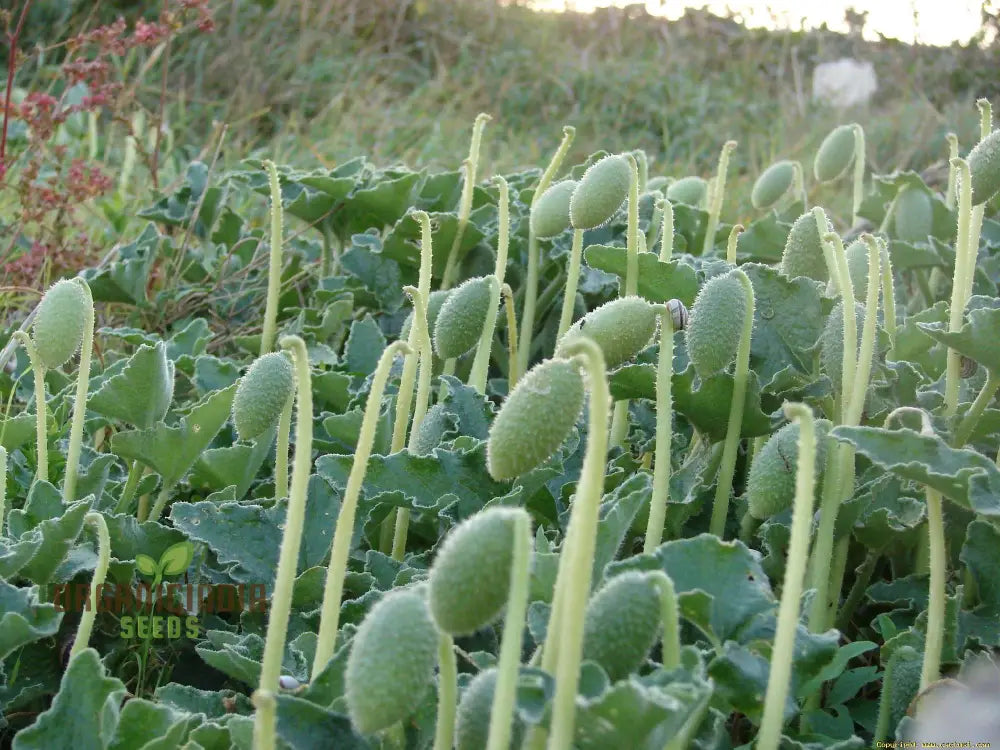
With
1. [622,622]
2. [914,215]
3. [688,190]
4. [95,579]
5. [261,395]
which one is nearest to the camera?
[622,622]

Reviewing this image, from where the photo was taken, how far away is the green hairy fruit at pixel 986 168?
1.37m

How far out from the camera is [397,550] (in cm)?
144

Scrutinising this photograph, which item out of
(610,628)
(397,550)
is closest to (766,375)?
(397,550)

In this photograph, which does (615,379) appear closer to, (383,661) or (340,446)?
(340,446)

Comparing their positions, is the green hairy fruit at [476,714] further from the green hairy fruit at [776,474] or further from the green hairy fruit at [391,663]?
the green hairy fruit at [776,474]

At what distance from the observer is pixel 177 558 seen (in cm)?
139

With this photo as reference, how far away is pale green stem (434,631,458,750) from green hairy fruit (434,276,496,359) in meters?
0.67

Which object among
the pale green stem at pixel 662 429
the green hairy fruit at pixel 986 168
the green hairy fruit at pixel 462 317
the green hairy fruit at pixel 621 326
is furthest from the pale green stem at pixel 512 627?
the green hairy fruit at pixel 986 168

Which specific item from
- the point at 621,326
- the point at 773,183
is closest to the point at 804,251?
the point at 621,326

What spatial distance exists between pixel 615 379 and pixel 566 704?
657 millimetres

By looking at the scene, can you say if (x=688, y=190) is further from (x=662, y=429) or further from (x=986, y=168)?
(x=662, y=429)

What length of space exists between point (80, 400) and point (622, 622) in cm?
82

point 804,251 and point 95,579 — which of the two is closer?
point 95,579

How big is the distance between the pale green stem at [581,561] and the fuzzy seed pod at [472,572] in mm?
48
